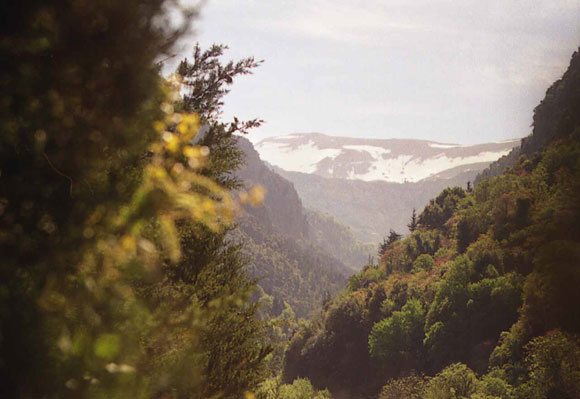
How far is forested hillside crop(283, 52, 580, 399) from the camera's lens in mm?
38188

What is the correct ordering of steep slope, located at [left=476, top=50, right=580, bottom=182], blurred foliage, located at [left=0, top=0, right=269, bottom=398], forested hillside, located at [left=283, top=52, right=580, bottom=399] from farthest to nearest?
steep slope, located at [left=476, top=50, right=580, bottom=182] < forested hillside, located at [left=283, top=52, right=580, bottom=399] < blurred foliage, located at [left=0, top=0, right=269, bottom=398]

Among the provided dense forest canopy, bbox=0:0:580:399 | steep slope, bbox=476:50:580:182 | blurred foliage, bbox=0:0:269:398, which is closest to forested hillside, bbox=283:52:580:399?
steep slope, bbox=476:50:580:182

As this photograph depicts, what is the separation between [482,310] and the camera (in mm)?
52375

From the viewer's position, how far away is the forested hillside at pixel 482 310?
125 ft

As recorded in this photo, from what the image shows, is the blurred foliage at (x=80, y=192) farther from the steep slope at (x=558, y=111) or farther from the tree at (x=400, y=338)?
the steep slope at (x=558, y=111)

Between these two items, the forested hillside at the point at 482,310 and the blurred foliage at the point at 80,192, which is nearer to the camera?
the blurred foliage at the point at 80,192

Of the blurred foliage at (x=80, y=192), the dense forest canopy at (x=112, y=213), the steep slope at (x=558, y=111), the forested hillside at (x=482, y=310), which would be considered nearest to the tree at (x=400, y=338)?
the forested hillside at (x=482, y=310)

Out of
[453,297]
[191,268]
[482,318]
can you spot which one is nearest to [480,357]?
[482,318]

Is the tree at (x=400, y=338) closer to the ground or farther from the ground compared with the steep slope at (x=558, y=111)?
closer to the ground

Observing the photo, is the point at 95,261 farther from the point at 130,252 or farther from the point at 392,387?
the point at 392,387

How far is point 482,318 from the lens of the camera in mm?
51594

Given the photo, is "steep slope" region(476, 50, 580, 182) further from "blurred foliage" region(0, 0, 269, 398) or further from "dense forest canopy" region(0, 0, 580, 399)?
"blurred foliage" region(0, 0, 269, 398)

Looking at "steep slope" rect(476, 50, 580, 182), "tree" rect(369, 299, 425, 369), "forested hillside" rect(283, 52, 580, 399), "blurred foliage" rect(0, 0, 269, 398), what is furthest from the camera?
"steep slope" rect(476, 50, 580, 182)

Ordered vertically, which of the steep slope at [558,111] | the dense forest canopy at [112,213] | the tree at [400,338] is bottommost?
the tree at [400,338]
